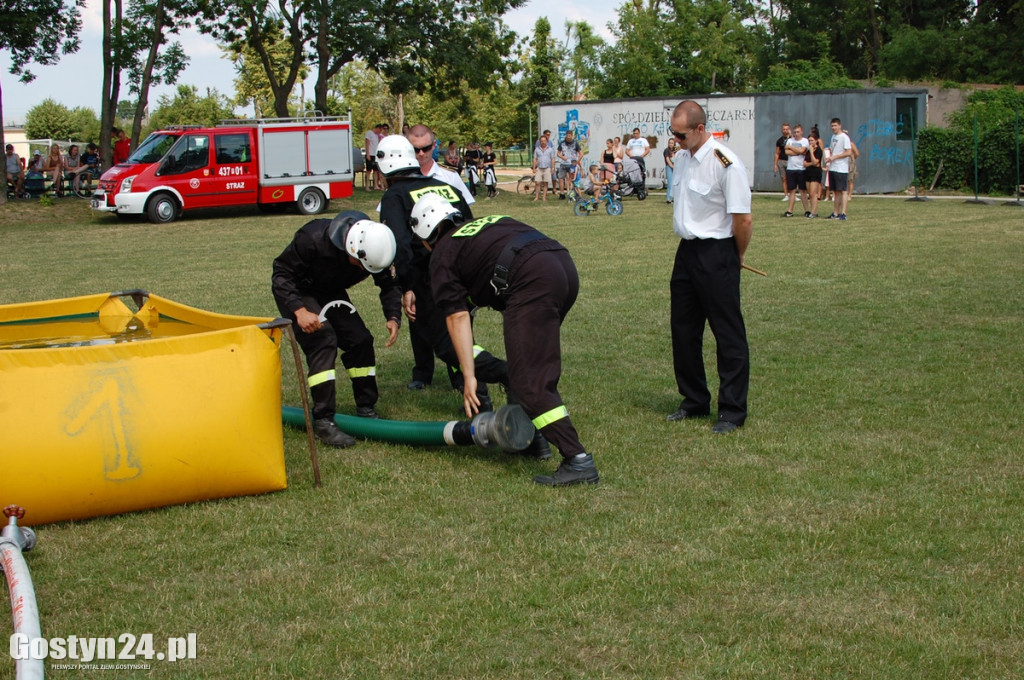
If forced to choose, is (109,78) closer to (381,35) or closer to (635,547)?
(381,35)

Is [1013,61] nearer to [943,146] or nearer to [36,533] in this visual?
[943,146]

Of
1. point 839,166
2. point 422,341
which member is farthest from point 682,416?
point 839,166

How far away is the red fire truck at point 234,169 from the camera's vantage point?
2533cm

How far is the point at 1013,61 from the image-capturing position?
164 ft

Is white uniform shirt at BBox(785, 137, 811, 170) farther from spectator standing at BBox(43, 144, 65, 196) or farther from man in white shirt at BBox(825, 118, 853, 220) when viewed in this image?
spectator standing at BBox(43, 144, 65, 196)

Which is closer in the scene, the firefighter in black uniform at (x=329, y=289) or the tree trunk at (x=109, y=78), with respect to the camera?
the firefighter in black uniform at (x=329, y=289)

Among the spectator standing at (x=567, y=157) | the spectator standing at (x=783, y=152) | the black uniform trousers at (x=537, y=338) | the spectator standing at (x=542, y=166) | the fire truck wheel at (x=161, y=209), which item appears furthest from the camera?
the spectator standing at (x=542, y=166)

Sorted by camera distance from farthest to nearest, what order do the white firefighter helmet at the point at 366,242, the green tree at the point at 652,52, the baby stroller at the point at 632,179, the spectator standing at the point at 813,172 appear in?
the green tree at the point at 652,52 → the baby stroller at the point at 632,179 → the spectator standing at the point at 813,172 → the white firefighter helmet at the point at 366,242

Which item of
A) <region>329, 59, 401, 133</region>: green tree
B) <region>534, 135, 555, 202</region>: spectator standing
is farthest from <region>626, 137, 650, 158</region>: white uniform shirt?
<region>329, 59, 401, 133</region>: green tree

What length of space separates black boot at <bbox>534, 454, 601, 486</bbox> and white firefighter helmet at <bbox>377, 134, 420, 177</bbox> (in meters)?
2.81

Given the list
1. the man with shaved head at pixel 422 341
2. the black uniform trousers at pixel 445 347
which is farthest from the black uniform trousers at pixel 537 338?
the man with shaved head at pixel 422 341

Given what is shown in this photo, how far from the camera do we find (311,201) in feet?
92.1

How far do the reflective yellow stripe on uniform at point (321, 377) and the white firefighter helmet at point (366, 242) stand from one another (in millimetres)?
799

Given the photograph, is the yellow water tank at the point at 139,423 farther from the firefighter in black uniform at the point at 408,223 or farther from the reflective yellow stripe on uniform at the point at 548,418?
the firefighter in black uniform at the point at 408,223
